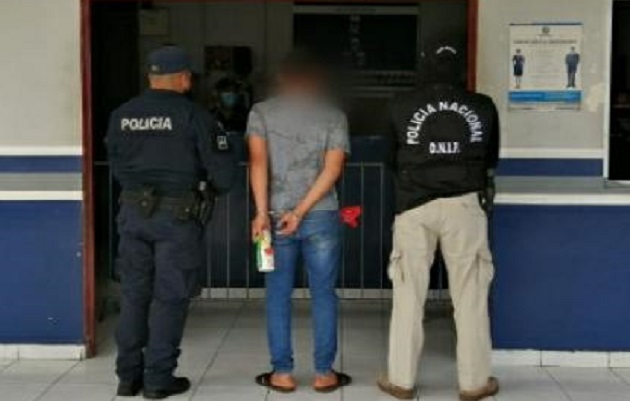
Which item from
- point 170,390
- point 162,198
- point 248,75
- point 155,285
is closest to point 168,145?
point 162,198

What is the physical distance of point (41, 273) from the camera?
20.1 ft

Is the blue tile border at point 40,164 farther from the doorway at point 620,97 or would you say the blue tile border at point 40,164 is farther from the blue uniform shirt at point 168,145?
the doorway at point 620,97

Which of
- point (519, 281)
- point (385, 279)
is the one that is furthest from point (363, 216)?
point (519, 281)

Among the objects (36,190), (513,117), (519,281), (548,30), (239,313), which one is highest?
(548,30)

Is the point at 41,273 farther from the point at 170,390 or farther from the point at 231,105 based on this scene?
the point at 231,105

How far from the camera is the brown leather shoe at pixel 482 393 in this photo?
5.36 meters

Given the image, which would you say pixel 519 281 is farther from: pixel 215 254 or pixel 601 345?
pixel 215 254

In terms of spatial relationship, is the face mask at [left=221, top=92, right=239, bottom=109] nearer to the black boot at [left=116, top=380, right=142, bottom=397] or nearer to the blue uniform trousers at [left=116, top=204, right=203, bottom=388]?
the blue uniform trousers at [left=116, top=204, right=203, bottom=388]

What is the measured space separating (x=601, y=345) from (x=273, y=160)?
7.48ft

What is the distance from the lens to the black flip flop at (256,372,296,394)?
5539 millimetres

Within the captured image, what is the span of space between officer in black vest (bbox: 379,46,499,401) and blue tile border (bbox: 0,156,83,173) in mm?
1979

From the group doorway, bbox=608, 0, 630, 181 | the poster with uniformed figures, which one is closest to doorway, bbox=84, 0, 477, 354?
the poster with uniformed figures

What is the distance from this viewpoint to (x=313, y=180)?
5379 mm

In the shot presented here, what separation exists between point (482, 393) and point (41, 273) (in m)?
2.69
